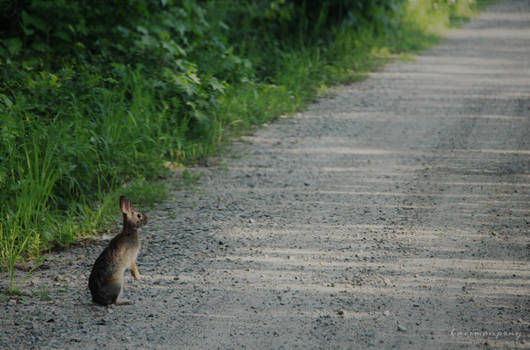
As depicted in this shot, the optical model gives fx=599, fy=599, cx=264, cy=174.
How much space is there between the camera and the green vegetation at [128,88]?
5.37 metres

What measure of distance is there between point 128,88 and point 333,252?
395 centimetres

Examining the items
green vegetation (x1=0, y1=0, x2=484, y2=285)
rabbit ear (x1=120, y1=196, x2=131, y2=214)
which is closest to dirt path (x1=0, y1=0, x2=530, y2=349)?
green vegetation (x1=0, y1=0, x2=484, y2=285)

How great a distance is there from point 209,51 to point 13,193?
4.25 m

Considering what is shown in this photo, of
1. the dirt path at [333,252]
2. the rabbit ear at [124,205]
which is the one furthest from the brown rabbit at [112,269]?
the dirt path at [333,252]

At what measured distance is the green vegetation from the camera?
17.6 feet

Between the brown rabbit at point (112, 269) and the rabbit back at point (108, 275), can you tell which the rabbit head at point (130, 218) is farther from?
the rabbit back at point (108, 275)

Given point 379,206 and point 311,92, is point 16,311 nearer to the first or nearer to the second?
point 379,206

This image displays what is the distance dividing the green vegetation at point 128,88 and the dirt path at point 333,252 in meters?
0.44

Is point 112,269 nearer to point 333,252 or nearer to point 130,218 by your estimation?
point 130,218

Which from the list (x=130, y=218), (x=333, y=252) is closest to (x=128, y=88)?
(x=130, y=218)

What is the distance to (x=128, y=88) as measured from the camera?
750cm

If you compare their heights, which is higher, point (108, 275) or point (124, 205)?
point (124, 205)

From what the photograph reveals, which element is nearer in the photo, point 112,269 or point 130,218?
point 112,269

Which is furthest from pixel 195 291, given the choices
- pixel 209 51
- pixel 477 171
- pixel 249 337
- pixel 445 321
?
pixel 209 51
